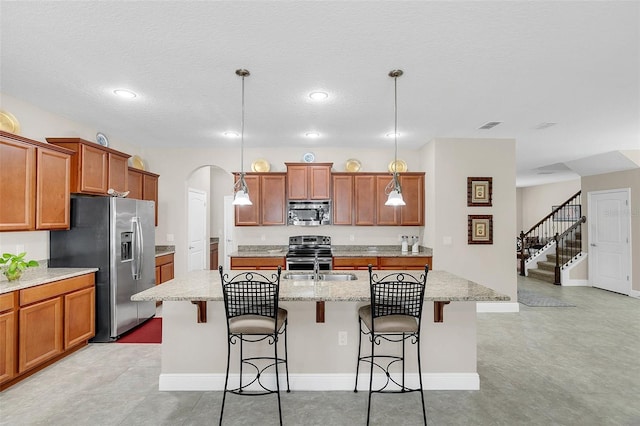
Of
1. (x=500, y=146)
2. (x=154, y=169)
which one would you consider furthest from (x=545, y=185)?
(x=154, y=169)

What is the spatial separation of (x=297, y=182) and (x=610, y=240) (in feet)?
21.7

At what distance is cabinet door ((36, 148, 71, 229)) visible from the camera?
3.41 m

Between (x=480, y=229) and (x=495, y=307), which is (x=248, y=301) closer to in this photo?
(x=480, y=229)

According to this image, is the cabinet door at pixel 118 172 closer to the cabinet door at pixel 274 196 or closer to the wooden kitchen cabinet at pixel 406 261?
the cabinet door at pixel 274 196

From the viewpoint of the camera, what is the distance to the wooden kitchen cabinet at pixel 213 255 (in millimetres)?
7374

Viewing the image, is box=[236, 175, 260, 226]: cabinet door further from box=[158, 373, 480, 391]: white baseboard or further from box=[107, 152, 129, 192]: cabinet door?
box=[158, 373, 480, 391]: white baseboard

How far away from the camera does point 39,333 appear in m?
3.14

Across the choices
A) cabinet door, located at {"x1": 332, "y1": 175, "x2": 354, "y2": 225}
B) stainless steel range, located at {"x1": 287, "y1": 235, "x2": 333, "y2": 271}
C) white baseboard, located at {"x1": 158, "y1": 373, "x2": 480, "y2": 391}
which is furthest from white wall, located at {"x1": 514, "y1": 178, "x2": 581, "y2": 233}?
white baseboard, located at {"x1": 158, "y1": 373, "x2": 480, "y2": 391}

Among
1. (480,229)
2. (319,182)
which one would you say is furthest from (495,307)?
(319,182)

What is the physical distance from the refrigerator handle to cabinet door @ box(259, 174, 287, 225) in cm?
192

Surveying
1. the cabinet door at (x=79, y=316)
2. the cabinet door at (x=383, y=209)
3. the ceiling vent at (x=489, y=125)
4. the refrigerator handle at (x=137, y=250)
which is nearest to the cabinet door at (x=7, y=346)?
the cabinet door at (x=79, y=316)

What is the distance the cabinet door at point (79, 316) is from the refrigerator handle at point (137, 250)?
516 millimetres

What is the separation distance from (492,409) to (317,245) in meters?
3.62

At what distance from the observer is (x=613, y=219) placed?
692 centimetres
